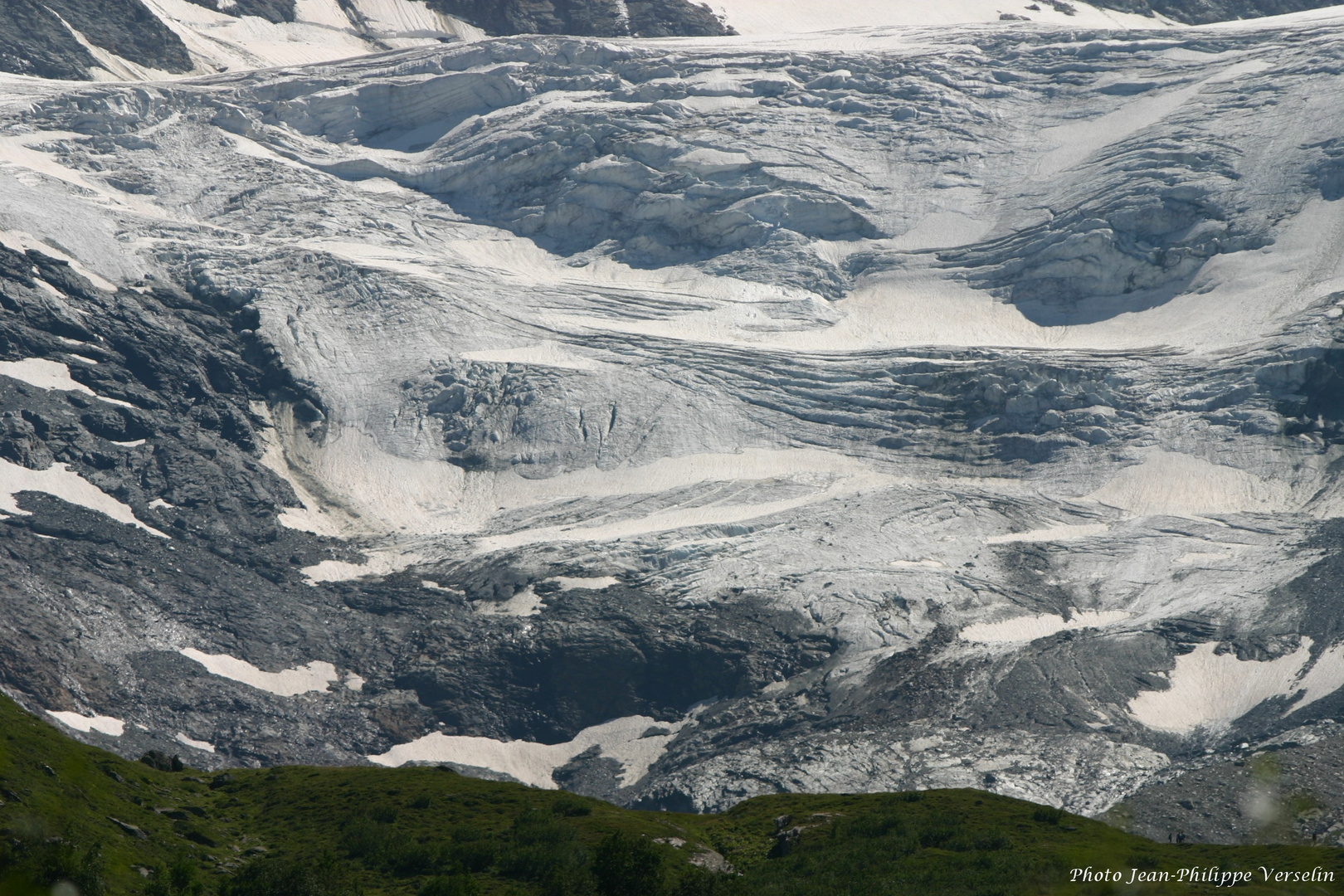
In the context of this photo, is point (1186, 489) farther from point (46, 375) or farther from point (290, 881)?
point (46, 375)

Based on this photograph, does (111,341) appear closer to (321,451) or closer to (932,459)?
(321,451)

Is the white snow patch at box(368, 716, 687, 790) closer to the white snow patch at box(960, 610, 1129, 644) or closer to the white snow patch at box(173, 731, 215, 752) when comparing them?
the white snow patch at box(173, 731, 215, 752)

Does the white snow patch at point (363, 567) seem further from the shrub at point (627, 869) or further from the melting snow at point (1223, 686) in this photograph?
the shrub at point (627, 869)

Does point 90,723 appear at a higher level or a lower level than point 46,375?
lower

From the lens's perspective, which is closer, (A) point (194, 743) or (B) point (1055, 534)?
(A) point (194, 743)

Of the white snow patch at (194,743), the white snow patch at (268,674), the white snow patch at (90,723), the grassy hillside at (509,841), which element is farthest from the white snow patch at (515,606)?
the grassy hillside at (509,841)

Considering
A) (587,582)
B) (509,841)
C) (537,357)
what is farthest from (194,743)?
(537,357)
